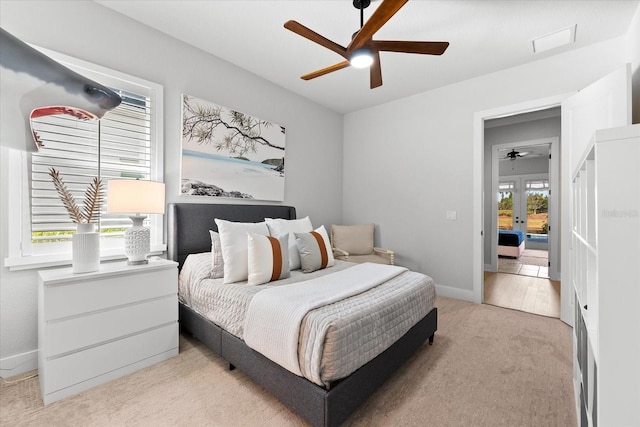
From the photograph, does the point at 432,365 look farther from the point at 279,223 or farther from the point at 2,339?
the point at 2,339

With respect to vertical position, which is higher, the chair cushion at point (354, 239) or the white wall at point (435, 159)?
the white wall at point (435, 159)

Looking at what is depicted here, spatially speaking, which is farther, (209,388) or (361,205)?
(361,205)

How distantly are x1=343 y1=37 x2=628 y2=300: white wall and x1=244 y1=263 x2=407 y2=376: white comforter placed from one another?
207 cm

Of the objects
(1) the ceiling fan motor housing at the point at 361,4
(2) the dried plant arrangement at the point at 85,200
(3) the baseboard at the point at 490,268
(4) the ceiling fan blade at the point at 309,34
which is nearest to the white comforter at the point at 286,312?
(2) the dried plant arrangement at the point at 85,200

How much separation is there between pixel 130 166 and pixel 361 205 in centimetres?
325

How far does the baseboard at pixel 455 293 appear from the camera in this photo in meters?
3.54

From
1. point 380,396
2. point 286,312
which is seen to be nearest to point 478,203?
point 380,396

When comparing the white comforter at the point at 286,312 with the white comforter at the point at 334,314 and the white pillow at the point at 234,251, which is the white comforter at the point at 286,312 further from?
the white pillow at the point at 234,251

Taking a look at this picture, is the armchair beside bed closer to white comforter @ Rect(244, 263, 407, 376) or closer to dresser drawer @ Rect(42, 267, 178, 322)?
white comforter @ Rect(244, 263, 407, 376)

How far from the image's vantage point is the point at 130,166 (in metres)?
2.47

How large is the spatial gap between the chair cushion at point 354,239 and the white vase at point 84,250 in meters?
2.80

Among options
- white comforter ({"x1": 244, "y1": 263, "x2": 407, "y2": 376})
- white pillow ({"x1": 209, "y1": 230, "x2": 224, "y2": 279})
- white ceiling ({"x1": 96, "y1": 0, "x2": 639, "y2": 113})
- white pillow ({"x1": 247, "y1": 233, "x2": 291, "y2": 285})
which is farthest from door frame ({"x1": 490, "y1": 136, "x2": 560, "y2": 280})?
white pillow ({"x1": 209, "y1": 230, "x2": 224, "y2": 279})

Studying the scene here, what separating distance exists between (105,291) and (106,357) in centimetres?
45

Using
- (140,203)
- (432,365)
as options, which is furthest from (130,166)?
(432,365)
